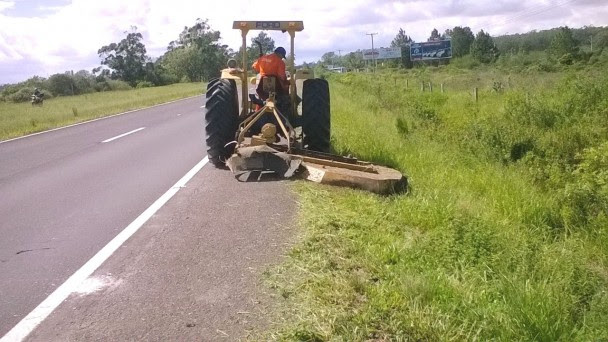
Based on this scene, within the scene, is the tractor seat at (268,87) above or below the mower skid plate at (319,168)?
above

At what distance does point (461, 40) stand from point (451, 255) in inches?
3896

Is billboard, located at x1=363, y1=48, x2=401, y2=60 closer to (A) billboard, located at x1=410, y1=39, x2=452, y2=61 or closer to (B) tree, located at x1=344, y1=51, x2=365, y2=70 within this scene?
(B) tree, located at x1=344, y1=51, x2=365, y2=70

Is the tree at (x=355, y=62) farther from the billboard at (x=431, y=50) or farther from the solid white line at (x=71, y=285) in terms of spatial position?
the solid white line at (x=71, y=285)

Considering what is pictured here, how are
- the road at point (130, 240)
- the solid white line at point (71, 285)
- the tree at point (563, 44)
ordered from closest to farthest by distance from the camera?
the solid white line at point (71, 285) → the road at point (130, 240) → the tree at point (563, 44)

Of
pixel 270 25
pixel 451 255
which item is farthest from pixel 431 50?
pixel 451 255

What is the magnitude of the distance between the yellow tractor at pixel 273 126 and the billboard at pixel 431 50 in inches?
2876

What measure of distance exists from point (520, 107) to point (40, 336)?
1643 cm

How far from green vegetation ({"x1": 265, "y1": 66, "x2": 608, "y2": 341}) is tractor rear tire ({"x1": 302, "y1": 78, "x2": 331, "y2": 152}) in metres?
0.96

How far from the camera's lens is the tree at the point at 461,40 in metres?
93.9

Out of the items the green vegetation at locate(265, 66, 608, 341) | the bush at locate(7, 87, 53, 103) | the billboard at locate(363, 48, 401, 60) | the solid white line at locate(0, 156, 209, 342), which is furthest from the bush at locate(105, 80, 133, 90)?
the solid white line at locate(0, 156, 209, 342)

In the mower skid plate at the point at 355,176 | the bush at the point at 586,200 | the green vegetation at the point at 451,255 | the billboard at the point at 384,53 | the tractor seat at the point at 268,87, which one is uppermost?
the billboard at the point at 384,53

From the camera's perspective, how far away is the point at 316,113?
9.55m

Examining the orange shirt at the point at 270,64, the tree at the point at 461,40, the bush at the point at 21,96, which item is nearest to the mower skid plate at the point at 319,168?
the orange shirt at the point at 270,64

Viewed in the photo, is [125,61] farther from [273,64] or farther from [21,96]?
[273,64]
